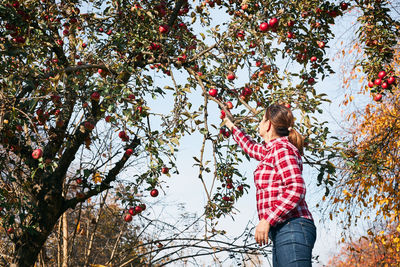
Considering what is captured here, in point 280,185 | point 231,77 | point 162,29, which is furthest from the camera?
point 162,29

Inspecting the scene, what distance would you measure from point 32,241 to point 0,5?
8.55 feet

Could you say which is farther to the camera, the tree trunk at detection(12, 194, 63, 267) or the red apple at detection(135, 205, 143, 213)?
the tree trunk at detection(12, 194, 63, 267)

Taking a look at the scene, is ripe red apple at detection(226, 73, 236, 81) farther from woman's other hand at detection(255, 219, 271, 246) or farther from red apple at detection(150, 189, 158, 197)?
woman's other hand at detection(255, 219, 271, 246)

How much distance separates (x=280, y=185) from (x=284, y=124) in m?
0.43

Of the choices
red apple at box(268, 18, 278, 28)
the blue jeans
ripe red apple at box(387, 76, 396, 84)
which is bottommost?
the blue jeans

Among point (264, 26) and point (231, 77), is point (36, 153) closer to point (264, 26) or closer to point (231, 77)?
point (231, 77)

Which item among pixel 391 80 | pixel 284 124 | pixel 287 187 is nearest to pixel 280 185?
pixel 287 187

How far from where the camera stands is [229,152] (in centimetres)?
408

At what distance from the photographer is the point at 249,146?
2.84 metres

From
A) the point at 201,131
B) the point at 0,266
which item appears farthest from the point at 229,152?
the point at 0,266

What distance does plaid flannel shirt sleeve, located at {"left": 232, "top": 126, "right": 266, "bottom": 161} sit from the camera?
2.71 meters

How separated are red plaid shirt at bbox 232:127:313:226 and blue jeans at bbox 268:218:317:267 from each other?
0.15 feet

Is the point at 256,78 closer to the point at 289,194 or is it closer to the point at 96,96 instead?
the point at 96,96

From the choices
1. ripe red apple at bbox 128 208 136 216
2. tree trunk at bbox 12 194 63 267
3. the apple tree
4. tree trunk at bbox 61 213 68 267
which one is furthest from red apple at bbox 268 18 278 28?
Result: tree trunk at bbox 61 213 68 267
